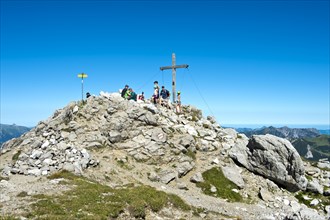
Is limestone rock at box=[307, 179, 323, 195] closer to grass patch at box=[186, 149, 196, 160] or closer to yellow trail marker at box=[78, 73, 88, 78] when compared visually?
grass patch at box=[186, 149, 196, 160]

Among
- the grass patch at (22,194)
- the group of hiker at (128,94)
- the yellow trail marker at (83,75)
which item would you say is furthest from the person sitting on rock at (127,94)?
the grass patch at (22,194)

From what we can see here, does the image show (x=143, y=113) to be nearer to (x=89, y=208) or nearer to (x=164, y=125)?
(x=164, y=125)

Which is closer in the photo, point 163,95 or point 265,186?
point 265,186

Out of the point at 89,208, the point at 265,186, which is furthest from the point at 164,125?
the point at 89,208

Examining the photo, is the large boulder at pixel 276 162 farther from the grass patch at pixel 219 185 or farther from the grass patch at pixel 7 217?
the grass patch at pixel 7 217

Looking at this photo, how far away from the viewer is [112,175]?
1329 inches

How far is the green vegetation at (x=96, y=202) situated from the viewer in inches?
816

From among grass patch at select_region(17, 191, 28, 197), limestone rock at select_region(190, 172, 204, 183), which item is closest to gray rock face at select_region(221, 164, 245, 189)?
limestone rock at select_region(190, 172, 204, 183)

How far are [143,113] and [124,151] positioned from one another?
285 inches

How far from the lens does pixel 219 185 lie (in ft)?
118

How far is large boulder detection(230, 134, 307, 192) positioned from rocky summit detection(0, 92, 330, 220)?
0.13 metres

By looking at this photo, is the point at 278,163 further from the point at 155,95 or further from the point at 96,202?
the point at 96,202

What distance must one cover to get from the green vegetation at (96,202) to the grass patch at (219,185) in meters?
8.24

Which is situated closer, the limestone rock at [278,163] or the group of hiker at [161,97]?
the limestone rock at [278,163]
